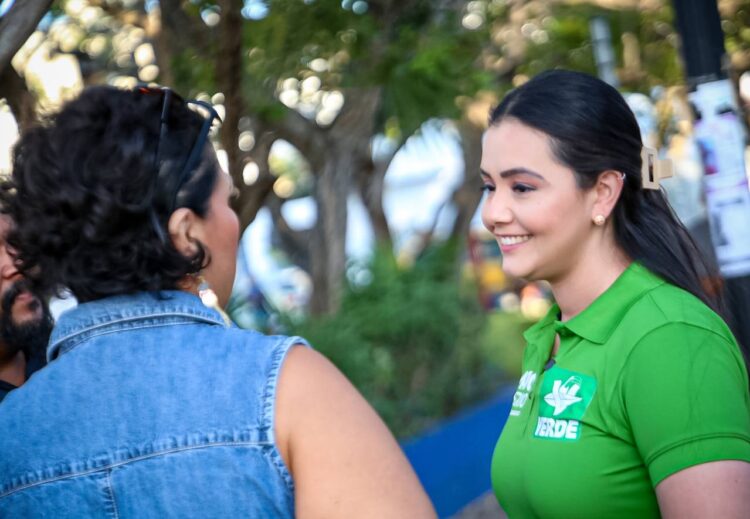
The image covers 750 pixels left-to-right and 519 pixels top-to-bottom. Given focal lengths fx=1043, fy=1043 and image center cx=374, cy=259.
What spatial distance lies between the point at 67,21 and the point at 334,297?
339cm

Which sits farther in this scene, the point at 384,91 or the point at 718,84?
the point at 384,91

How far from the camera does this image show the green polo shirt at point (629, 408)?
1.97 m

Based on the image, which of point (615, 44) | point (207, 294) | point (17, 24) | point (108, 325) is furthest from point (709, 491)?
point (615, 44)

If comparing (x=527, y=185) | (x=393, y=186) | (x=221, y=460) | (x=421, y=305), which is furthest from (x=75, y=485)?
(x=393, y=186)

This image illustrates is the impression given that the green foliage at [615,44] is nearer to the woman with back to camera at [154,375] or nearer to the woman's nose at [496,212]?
the woman's nose at [496,212]

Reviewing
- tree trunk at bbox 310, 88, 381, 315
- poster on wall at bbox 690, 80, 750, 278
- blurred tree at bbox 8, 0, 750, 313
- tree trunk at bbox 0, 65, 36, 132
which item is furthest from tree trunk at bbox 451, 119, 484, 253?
tree trunk at bbox 0, 65, 36, 132

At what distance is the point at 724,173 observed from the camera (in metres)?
4.08

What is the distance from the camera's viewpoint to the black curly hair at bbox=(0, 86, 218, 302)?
1.67m

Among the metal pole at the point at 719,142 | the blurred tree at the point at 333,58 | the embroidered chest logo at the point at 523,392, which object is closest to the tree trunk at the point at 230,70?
the blurred tree at the point at 333,58

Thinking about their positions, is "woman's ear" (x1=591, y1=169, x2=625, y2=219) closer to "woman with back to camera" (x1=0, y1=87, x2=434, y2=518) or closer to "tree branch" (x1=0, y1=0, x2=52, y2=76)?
"woman with back to camera" (x1=0, y1=87, x2=434, y2=518)

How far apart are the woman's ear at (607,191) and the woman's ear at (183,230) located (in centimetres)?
102

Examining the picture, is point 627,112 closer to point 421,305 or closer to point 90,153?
point 90,153

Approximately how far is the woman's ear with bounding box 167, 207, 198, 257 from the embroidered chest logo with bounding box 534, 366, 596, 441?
2.92ft

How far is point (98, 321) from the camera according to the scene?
67.7 inches
